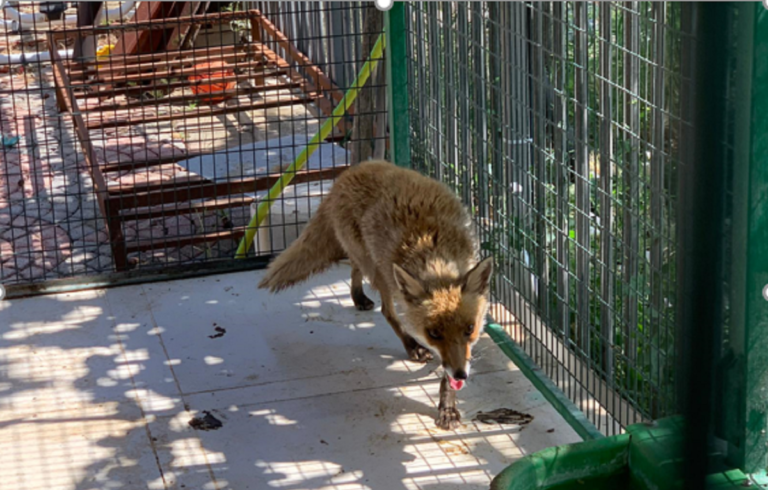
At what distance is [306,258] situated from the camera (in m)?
5.48

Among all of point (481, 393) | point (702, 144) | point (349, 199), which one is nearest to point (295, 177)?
point (349, 199)

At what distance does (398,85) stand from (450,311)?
2327 millimetres

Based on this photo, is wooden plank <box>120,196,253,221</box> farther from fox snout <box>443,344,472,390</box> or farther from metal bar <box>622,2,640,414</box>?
metal bar <box>622,2,640,414</box>

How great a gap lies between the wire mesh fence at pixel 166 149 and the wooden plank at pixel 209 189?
0.01 meters

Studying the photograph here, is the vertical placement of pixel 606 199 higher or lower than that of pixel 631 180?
lower

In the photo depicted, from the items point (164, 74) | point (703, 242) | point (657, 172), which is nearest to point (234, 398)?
point (657, 172)

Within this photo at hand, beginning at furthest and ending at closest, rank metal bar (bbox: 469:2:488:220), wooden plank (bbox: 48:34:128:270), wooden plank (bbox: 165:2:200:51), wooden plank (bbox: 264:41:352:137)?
wooden plank (bbox: 165:2:200:51)
wooden plank (bbox: 264:41:352:137)
wooden plank (bbox: 48:34:128:270)
metal bar (bbox: 469:2:488:220)

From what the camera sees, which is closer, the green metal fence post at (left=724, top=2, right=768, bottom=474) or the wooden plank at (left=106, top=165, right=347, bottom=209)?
the green metal fence post at (left=724, top=2, right=768, bottom=474)

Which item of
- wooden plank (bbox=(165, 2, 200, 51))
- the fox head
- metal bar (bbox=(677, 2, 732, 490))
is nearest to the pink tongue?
the fox head

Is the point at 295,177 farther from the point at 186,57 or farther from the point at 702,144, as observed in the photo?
the point at 702,144

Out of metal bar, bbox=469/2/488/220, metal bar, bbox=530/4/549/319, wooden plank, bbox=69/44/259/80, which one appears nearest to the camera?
metal bar, bbox=530/4/549/319

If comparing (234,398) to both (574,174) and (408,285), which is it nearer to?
(408,285)

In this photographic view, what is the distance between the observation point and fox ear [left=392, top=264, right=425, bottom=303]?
4.25 m

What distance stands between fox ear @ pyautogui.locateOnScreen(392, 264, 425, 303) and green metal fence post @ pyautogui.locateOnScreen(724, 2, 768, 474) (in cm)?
143
